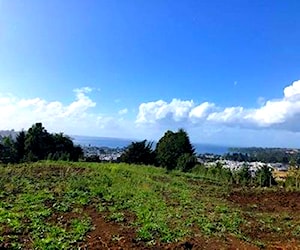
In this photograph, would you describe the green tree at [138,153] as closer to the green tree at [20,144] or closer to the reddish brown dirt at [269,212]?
the green tree at [20,144]

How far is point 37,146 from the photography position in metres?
48.9

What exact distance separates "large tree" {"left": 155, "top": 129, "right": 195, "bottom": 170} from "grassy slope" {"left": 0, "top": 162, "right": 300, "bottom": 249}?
27.9 m

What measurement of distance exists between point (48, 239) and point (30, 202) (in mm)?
4152

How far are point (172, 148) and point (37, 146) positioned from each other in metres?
17.1

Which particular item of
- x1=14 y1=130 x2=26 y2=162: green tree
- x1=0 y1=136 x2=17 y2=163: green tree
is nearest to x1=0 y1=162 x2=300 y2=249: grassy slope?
x1=0 y1=136 x2=17 y2=163: green tree

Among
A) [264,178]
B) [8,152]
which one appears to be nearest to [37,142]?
[8,152]

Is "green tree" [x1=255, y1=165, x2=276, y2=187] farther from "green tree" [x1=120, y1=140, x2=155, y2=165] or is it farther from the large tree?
"green tree" [x1=120, y1=140, x2=155, y2=165]

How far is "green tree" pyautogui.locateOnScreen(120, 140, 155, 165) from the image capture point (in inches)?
1795

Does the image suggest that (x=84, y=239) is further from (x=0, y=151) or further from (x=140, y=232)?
(x=0, y=151)

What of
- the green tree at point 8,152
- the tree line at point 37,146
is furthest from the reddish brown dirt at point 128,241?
the green tree at point 8,152

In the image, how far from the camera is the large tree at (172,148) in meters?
46.5

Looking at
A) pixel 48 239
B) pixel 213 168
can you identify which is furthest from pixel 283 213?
pixel 213 168

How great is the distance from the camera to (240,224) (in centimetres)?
1192

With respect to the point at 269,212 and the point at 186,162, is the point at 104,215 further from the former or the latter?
the point at 186,162
